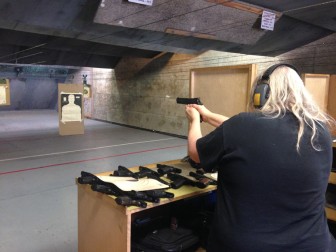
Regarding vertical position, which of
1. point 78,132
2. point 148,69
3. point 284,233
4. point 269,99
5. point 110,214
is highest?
point 148,69

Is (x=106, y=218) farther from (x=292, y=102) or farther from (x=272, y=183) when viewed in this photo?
(x=292, y=102)

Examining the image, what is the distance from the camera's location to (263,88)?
1.02 m

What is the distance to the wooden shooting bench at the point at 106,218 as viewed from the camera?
1.27m

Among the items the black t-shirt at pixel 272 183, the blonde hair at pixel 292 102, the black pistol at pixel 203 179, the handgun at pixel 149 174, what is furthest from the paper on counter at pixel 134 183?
the blonde hair at pixel 292 102

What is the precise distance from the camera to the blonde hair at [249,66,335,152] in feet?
2.91

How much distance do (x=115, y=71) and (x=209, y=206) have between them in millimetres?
7828

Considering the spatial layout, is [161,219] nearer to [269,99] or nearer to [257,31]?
[269,99]

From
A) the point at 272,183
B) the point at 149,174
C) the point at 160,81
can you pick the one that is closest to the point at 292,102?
the point at 272,183

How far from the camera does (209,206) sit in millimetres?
1920

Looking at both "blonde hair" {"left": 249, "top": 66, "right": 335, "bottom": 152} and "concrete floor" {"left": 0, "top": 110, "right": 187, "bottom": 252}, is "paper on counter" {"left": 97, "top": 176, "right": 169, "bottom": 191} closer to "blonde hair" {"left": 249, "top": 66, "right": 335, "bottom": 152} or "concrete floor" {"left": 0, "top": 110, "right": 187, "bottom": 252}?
"blonde hair" {"left": 249, "top": 66, "right": 335, "bottom": 152}

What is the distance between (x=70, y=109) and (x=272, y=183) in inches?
234

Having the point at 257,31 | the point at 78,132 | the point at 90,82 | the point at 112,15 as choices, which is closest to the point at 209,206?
the point at 112,15

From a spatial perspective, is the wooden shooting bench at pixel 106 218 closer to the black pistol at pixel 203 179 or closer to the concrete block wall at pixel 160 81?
the black pistol at pixel 203 179

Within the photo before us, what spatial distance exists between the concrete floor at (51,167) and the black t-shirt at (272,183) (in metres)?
1.63
